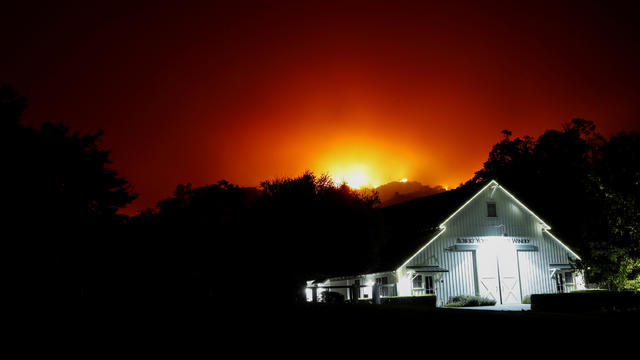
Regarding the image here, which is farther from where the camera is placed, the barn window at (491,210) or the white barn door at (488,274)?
the barn window at (491,210)

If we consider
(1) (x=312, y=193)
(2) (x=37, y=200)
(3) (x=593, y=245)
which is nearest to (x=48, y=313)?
(2) (x=37, y=200)

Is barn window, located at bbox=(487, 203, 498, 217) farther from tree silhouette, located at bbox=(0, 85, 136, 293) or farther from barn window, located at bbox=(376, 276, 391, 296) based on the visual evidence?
tree silhouette, located at bbox=(0, 85, 136, 293)

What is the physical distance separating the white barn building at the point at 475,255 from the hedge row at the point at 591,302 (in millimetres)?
5889

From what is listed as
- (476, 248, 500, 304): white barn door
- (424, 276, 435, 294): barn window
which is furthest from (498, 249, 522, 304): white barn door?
(424, 276, 435, 294): barn window

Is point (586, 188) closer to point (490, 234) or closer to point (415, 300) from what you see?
point (490, 234)

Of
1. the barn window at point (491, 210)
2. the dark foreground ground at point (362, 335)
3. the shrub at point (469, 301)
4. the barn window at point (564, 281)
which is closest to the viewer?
the dark foreground ground at point (362, 335)

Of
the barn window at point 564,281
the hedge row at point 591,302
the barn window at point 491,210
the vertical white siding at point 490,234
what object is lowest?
the hedge row at point 591,302

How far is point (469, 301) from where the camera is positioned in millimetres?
36875

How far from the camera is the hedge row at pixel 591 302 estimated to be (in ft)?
98.8

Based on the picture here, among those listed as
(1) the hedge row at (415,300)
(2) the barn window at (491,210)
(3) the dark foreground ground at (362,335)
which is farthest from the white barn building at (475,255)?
(3) the dark foreground ground at (362,335)

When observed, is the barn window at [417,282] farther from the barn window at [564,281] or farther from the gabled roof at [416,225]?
the barn window at [564,281]

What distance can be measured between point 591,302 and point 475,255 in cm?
1006

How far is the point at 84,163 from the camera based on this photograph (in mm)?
37781

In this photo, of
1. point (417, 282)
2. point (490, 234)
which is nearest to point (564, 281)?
point (490, 234)
